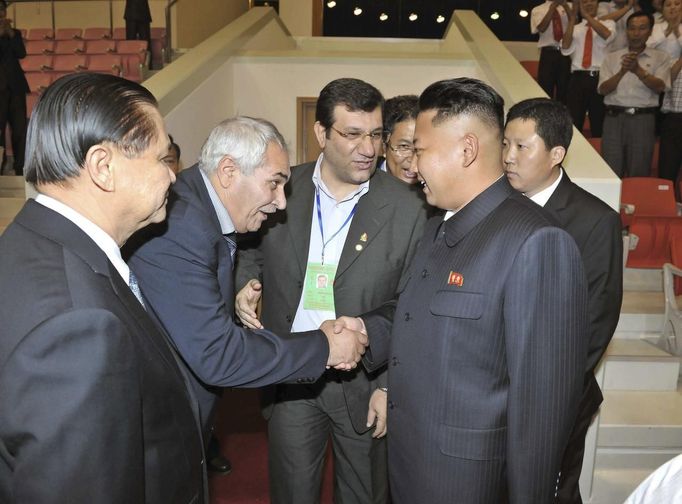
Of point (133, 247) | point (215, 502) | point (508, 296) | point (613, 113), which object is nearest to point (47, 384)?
point (133, 247)

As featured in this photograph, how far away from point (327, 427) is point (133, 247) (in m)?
1.05

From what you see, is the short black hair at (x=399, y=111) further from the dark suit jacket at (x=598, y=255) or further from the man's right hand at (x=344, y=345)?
the man's right hand at (x=344, y=345)

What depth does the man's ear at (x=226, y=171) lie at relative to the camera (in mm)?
1937

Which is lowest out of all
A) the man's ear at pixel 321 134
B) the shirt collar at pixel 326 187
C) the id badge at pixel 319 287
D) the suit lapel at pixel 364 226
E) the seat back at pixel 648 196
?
the seat back at pixel 648 196

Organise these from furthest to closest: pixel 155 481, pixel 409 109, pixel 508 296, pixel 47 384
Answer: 1. pixel 409 109
2. pixel 508 296
3. pixel 155 481
4. pixel 47 384

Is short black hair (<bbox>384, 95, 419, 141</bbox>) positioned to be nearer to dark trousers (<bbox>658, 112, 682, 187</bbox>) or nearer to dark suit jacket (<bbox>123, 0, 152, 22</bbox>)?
dark trousers (<bbox>658, 112, 682, 187</bbox>)

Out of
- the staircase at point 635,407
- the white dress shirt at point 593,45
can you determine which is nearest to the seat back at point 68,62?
the white dress shirt at point 593,45

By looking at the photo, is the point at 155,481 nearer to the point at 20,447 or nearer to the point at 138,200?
the point at 20,447

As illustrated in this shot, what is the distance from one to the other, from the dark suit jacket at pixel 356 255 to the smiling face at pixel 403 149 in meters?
0.75

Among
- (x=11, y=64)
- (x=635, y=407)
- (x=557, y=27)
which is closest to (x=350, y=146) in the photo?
(x=635, y=407)

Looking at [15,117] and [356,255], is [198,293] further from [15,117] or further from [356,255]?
[15,117]

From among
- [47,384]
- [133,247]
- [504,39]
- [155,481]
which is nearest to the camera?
[47,384]

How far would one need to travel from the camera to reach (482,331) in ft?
5.31

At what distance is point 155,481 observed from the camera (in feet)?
4.00
